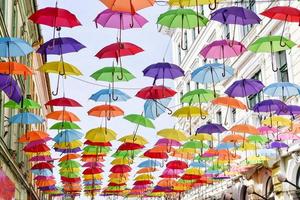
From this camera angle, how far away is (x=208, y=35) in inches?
1238

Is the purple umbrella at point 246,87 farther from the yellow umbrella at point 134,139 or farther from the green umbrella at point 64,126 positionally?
the green umbrella at point 64,126

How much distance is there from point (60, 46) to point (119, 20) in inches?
53.9

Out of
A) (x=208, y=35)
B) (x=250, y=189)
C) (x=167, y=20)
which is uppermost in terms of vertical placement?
(x=208, y=35)

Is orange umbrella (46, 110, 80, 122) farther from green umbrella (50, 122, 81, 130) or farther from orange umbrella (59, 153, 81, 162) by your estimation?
orange umbrella (59, 153, 81, 162)

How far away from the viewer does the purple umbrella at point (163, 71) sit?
12.4m

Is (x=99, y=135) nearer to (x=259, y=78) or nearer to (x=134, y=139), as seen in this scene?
(x=134, y=139)

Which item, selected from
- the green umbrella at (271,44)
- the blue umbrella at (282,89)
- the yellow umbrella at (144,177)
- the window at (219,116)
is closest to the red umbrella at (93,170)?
the yellow umbrella at (144,177)

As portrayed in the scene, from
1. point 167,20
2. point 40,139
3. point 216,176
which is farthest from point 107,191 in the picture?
point 167,20

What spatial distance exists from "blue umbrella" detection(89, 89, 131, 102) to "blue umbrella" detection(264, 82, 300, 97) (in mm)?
3638

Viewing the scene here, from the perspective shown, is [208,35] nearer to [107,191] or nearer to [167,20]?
[107,191]

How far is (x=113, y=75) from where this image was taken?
492 inches

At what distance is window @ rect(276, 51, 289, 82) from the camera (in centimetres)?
2080

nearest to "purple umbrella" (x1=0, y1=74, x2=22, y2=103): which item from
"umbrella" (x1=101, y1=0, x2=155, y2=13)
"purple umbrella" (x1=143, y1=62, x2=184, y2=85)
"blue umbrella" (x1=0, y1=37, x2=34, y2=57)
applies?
"blue umbrella" (x1=0, y1=37, x2=34, y2=57)

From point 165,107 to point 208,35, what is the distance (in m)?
17.4
